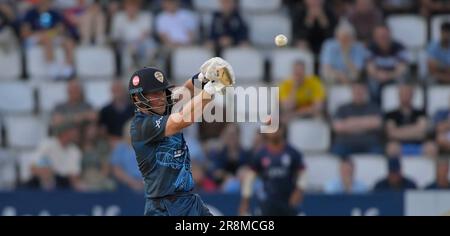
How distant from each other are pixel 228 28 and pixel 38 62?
2.74 metres

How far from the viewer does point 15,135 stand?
16016 millimetres

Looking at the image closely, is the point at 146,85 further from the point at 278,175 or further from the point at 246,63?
the point at 246,63

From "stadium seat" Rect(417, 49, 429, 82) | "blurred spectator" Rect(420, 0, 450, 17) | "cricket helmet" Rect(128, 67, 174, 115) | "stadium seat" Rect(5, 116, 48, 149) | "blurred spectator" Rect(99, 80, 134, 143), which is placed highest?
"blurred spectator" Rect(420, 0, 450, 17)

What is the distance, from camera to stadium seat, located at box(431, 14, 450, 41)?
54.7 feet

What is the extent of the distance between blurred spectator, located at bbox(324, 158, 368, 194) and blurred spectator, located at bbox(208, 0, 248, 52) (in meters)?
2.61

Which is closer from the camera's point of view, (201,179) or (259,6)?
(201,179)

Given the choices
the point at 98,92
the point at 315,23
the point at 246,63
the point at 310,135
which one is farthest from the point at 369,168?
the point at 98,92

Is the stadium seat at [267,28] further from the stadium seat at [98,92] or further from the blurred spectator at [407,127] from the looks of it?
the stadium seat at [98,92]

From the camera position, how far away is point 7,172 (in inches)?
614

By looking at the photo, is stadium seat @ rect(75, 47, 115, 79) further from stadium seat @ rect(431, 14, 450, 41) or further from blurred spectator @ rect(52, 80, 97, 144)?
stadium seat @ rect(431, 14, 450, 41)

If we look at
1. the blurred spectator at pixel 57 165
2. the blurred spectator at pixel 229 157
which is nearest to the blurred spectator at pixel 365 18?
the blurred spectator at pixel 229 157

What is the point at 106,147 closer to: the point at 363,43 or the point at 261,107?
the point at 261,107

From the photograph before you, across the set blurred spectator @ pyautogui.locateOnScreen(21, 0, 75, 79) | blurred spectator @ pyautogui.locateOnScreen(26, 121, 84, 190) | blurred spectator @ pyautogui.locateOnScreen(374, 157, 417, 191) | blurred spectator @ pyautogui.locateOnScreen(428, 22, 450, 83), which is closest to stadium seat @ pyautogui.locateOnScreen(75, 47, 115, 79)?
blurred spectator @ pyautogui.locateOnScreen(21, 0, 75, 79)

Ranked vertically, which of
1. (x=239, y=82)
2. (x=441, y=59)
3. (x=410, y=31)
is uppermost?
(x=410, y=31)
